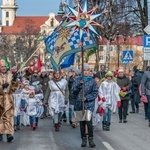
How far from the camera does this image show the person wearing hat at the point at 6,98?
14.3 m

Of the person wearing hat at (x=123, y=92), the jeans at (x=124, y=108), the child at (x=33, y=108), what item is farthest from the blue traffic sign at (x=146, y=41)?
→ the child at (x=33, y=108)

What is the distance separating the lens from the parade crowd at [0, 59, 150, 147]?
45.4ft

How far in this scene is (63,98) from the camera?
17828 mm

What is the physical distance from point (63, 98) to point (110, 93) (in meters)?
1.30

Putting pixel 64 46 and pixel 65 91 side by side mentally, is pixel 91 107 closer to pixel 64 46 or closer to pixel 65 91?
pixel 65 91

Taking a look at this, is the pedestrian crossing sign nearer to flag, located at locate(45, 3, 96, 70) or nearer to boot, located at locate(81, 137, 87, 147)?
flag, located at locate(45, 3, 96, 70)

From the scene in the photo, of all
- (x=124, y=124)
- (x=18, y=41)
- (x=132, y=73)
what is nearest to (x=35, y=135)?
(x=124, y=124)

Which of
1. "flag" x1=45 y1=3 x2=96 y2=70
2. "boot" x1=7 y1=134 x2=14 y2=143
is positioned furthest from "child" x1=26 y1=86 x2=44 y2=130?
"boot" x1=7 y1=134 x2=14 y2=143

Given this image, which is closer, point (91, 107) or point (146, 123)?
point (91, 107)

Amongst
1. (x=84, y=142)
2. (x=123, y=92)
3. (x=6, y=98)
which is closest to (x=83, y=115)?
(x=84, y=142)

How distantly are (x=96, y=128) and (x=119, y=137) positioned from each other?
8.57 ft

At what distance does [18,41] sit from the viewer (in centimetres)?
9356

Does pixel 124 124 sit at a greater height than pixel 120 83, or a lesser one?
lesser

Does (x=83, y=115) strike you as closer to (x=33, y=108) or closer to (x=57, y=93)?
(x=57, y=93)
